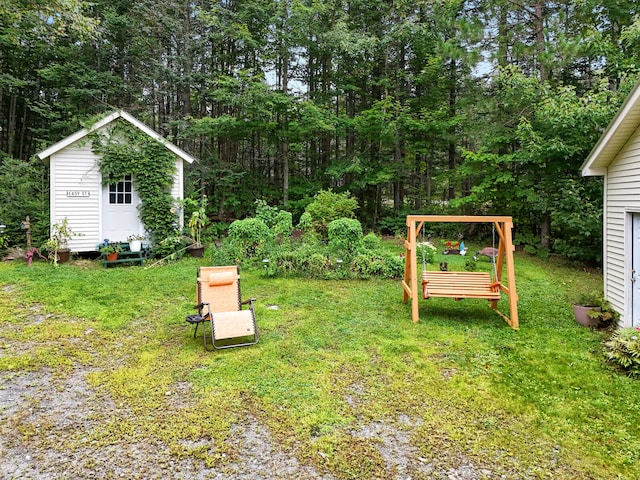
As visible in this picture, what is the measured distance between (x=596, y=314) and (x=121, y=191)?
11579 mm

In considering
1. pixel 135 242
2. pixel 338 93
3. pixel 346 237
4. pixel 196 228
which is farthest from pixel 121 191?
pixel 338 93

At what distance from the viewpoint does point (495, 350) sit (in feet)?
15.0

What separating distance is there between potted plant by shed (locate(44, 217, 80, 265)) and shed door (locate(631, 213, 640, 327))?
11.9m

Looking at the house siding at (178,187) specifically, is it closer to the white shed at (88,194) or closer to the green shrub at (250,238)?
the white shed at (88,194)

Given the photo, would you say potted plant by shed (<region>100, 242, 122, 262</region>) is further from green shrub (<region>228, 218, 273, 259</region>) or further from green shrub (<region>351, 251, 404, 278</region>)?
green shrub (<region>351, 251, 404, 278</region>)

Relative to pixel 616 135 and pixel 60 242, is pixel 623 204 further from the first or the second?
pixel 60 242

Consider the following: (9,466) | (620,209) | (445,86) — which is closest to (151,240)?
(9,466)

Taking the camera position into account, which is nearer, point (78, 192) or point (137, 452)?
point (137, 452)

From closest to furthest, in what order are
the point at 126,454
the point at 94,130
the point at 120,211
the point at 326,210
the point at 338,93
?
the point at 126,454 < the point at 94,130 < the point at 120,211 < the point at 326,210 < the point at 338,93

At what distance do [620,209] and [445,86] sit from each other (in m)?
11.7

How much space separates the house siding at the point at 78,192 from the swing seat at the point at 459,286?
9375mm

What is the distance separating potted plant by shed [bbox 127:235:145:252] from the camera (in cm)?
1030

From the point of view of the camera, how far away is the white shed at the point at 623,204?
4.74 metres

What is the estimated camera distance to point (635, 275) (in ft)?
16.0
